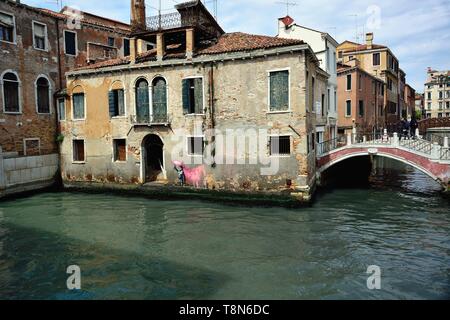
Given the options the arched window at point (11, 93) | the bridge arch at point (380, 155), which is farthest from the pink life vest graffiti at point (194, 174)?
the arched window at point (11, 93)

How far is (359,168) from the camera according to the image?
21.5m

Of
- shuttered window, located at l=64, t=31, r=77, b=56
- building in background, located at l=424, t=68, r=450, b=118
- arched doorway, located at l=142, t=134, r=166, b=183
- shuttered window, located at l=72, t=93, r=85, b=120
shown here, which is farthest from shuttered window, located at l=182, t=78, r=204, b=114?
building in background, located at l=424, t=68, r=450, b=118

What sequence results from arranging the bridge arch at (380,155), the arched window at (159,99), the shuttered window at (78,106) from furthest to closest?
the shuttered window at (78,106) → the arched window at (159,99) → the bridge arch at (380,155)

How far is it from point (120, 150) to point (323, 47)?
41.2 ft

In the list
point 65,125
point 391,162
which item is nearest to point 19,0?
point 65,125

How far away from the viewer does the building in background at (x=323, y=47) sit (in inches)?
797

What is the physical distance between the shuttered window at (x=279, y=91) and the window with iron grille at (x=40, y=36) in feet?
39.8

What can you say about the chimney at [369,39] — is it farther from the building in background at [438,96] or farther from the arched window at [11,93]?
the arched window at [11,93]

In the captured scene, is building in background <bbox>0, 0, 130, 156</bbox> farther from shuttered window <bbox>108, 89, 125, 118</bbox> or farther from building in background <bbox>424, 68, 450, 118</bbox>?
building in background <bbox>424, 68, 450, 118</bbox>

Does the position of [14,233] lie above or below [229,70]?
below

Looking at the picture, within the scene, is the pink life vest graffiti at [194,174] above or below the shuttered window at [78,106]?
below

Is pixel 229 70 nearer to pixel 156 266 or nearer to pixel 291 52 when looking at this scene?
pixel 291 52

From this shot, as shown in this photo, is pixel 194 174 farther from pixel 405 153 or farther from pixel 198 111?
pixel 405 153
